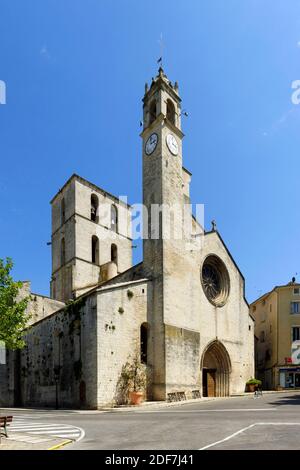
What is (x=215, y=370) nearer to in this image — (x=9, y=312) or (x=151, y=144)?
(x=151, y=144)

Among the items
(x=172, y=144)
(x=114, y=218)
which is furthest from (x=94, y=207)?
(x=172, y=144)

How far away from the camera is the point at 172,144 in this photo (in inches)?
1110

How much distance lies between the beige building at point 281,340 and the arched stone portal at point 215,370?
6653mm

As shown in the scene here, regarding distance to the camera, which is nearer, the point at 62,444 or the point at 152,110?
the point at 62,444

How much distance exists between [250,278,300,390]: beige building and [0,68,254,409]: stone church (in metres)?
3.51

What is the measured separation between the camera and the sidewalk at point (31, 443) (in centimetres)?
795

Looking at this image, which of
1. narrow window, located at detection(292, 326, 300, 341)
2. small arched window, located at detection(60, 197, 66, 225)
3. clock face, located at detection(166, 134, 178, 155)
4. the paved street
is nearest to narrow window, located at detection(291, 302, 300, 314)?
narrow window, located at detection(292, 326, 300, 341)

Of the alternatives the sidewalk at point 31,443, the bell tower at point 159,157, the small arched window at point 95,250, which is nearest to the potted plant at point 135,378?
the bell tower at point 159,157

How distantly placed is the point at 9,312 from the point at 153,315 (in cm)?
1078

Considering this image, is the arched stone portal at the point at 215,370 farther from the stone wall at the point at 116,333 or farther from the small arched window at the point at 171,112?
the small arched window at the point at 171,112
